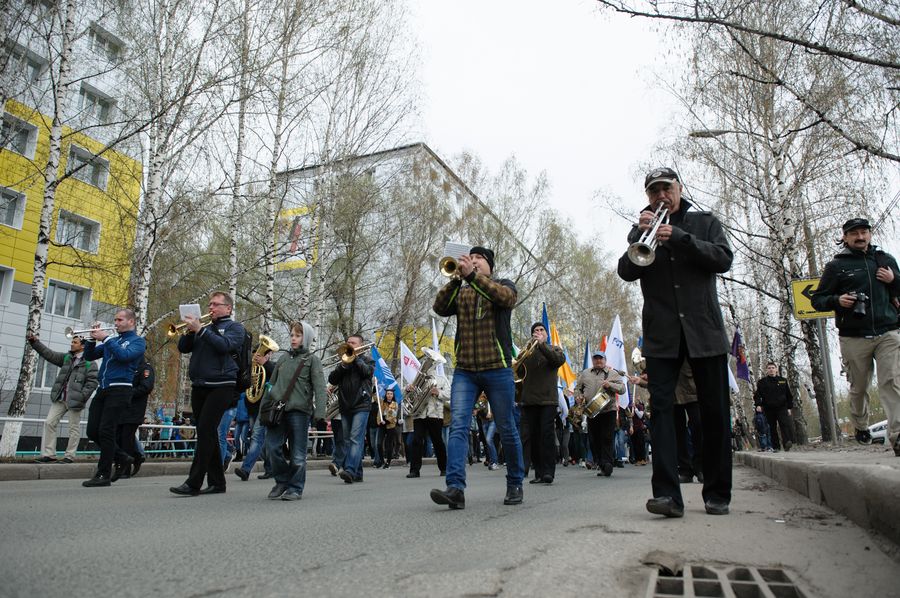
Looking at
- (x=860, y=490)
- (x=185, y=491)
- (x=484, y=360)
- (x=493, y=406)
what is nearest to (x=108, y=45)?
(x=185, y=491)

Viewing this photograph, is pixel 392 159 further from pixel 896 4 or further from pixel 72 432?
pixel 896 4

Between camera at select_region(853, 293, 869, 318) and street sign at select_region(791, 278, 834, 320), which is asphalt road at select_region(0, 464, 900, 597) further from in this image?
street sign at select_region(791, 278, 834, 320)

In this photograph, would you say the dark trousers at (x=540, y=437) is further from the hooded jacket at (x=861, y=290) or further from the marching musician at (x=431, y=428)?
the hooded jacket at (x=861, y=290)

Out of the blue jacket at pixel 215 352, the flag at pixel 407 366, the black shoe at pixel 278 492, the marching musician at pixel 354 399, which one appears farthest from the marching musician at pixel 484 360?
the flag at pixel 407 366

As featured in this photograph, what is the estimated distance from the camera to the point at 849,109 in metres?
11.1

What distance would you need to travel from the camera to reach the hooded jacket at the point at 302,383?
7.07 metres

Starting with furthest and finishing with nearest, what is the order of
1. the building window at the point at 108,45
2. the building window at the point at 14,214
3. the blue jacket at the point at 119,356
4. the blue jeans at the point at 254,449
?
the building window at the point at 14,214, the building window at the point at 108,45, the blue jeans at the point at 254,449, the blue jacket at the point at 119,356

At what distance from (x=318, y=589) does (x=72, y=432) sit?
11629mm

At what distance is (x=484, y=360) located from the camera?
5672 mm

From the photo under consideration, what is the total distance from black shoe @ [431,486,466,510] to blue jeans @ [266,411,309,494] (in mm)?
2081

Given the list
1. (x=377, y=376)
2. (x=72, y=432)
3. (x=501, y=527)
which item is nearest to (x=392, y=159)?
(x=377, y=376)

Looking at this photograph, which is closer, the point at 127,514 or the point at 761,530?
the point at 761,530

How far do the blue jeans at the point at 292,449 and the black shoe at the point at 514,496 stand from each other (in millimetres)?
2213

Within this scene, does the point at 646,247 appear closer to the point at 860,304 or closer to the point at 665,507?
the point at 665,507
